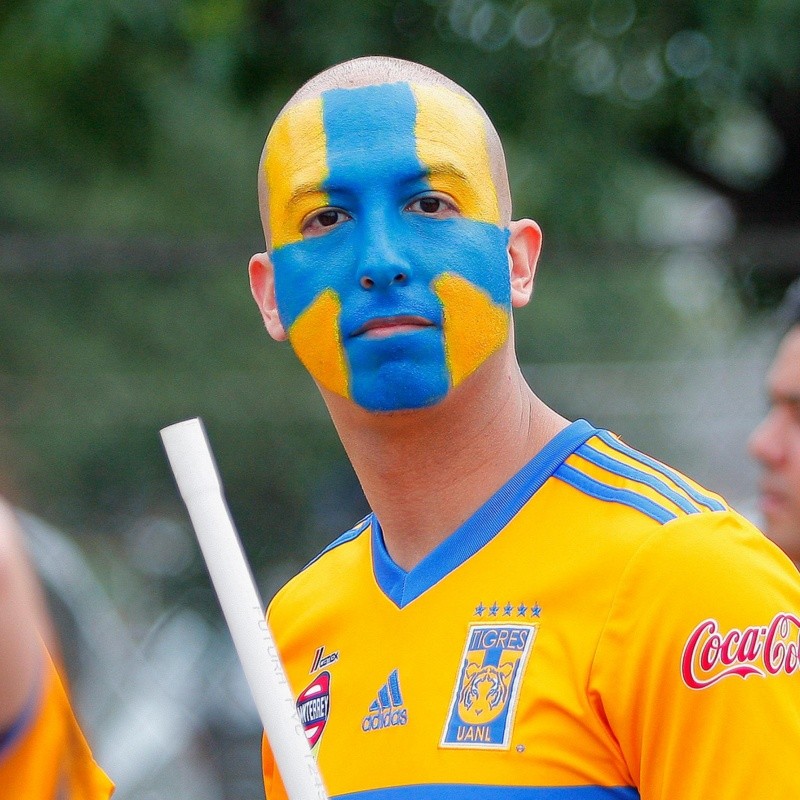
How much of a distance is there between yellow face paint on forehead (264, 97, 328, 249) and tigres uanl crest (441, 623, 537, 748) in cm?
79

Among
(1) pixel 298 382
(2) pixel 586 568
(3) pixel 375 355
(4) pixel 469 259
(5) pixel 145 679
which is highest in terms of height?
(1) pixel 298 382

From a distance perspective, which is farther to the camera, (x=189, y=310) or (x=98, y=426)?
(x=189, y=310)

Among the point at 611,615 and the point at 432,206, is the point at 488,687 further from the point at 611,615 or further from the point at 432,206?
the point at 432,206

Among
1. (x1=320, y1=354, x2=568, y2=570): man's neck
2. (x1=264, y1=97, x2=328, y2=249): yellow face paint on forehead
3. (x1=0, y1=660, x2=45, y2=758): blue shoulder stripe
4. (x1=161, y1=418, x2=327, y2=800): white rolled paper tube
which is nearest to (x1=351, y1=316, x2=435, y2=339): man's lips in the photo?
(x1=320, y1=354, x2=568, y2=570): man's neck

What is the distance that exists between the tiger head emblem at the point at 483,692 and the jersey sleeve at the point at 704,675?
6.1 inches

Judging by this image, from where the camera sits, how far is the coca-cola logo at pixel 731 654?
205 centimetres

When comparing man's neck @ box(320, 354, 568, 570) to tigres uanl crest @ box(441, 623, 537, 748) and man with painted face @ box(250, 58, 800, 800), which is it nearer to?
man with painted face @ box(250, 58, 800, 800)

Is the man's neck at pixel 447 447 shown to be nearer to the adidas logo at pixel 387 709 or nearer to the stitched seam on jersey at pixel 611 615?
the adidas logo at pixel 387 709

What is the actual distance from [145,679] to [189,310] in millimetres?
2968

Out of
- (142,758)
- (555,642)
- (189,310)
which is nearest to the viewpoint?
(555,642)

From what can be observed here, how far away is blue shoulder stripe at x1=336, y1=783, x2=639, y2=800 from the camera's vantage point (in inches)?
83.4

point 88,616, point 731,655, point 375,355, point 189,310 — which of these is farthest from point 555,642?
point 189,310

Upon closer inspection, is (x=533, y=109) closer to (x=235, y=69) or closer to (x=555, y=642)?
(x=235, y=69)

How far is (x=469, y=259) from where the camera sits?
97.0 inches
